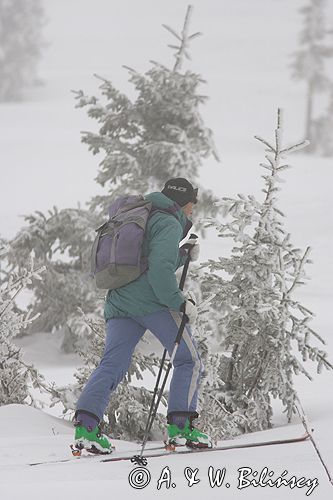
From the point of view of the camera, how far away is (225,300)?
682cm

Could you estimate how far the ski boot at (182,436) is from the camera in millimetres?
5426

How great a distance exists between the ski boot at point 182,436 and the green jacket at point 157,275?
756 mm

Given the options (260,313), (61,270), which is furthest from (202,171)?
(260,313)

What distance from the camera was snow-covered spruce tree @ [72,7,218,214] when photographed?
11898mm

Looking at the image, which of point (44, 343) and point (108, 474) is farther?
point (44, 343)

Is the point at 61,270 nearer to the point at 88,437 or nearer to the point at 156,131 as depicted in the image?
the point at 156,131

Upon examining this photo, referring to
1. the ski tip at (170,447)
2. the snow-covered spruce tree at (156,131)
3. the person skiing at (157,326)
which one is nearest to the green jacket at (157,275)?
the person skiing at (157,326)

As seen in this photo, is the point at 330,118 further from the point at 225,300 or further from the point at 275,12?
the point at 275,12

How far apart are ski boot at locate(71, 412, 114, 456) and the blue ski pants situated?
14cm

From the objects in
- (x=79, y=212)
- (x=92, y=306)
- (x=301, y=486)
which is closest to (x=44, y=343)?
(x=92, y=306)

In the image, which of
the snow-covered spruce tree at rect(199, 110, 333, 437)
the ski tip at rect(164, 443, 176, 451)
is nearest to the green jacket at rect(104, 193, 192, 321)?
the ski tip at rect(164, 443, 176, 451)

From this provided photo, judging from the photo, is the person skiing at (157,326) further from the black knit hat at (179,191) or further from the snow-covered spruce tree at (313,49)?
the snow-covered spruce tree at (313,49)

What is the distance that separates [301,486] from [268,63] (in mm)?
79169

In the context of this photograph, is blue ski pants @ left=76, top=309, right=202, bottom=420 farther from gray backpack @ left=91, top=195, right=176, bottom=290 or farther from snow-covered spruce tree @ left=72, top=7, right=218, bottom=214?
snow-covered spruce tree @ left=72, top=7, right=218, bottom=214
